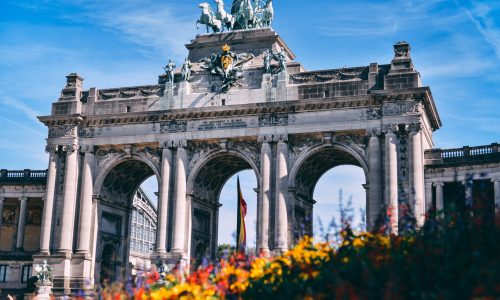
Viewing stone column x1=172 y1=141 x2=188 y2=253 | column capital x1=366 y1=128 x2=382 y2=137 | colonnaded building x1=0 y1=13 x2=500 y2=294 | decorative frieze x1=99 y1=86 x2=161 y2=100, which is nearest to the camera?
column capital x1=366 y1=128 x2=382 y2=137

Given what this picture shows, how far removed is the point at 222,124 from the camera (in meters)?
61.2

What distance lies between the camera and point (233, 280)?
21984mm

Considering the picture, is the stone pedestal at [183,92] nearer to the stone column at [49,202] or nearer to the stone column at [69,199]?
the stone column at [69,199]

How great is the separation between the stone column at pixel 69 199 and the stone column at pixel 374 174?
2476cm

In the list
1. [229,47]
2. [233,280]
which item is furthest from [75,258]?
[233,280]

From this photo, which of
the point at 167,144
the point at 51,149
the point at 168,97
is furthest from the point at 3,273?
the point at 168,97

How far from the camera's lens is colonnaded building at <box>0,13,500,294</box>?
56.9 meters

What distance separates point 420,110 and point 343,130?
5.95 m

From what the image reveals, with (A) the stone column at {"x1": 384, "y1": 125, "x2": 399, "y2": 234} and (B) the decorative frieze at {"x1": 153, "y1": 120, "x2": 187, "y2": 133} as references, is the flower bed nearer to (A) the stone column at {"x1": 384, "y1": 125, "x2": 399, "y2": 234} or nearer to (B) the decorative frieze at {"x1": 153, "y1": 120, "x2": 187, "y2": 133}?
(A) the stone column at {"x1": 384, "y1": 125, "x2": 399, "y2": 234}

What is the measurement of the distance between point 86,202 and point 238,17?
20814 millimetres

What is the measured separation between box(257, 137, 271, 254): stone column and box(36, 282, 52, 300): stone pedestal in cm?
1709

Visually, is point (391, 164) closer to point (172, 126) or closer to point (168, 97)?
point (172, 126)

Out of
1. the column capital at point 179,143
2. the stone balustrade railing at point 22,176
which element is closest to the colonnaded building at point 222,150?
the column capital at point 179,143

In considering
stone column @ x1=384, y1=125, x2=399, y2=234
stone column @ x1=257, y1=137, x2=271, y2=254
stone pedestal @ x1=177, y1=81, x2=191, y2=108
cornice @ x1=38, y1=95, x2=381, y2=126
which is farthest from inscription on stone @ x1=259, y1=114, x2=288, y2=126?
stone column @ x1=384, y1=125, x2=399, y2=234
